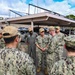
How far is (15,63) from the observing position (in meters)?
3.70

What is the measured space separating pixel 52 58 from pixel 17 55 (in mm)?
6600

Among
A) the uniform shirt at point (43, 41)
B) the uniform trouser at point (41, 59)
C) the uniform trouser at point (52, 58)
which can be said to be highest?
the uniform shirt at point (43, 41)

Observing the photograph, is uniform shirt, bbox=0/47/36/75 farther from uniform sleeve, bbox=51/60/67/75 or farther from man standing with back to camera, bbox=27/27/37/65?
man standing with back to camera, bbox=27/27/37/65

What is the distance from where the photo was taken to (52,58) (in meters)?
10.2

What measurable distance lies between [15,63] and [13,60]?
5cm

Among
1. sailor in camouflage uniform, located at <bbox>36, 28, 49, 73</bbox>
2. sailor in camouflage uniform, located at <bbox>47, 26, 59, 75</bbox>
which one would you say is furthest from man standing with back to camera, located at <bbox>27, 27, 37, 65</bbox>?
sailor in camouflage uniform, located at <bbox>47, 26, 59, 75</bbox>

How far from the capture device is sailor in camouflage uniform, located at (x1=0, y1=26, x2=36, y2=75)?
3.67 metres

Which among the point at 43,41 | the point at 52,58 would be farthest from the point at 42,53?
the point at 52,58

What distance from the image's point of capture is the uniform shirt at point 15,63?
12.0 feet

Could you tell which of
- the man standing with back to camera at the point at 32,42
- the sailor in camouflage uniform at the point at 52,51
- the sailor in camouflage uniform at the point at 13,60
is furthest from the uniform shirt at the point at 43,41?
the sailor in camouflage uniform at the point at 13,60

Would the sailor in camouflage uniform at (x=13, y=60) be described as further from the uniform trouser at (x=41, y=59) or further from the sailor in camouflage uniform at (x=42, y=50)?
the uniform trouser at (x=41, y=59)

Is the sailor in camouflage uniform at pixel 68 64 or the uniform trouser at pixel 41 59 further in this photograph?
the uniform trouser at pixel 41 59

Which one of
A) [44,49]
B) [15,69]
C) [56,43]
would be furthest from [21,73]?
[44,49]

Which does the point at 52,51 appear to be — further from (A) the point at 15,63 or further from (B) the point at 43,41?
(A) the point at 15,63
